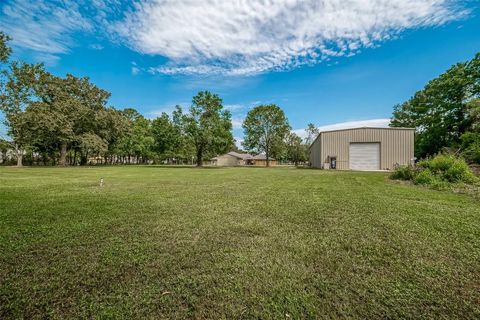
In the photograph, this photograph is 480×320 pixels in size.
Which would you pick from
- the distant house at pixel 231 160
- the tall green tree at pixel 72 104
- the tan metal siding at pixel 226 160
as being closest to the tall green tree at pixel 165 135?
the tall green tree at pixel 72 104

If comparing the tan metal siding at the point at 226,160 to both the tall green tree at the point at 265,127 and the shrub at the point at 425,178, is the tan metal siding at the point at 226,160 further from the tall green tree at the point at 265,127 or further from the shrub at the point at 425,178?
the shrub at the point at 425,178

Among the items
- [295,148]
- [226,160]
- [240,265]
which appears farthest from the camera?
[226,160]

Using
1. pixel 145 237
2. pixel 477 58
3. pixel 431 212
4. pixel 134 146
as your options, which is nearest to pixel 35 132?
pixel 134 146

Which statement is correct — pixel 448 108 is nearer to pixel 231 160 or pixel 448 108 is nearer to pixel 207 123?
Result: pixel 207 123

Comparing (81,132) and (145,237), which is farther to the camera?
(81,132)

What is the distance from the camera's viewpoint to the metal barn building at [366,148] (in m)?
24.1

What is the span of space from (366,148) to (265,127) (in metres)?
22.1

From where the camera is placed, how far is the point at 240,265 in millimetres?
2490

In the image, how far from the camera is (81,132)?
33156mm

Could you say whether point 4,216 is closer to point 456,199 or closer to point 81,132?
point 456,199

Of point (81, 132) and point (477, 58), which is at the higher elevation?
point (477, 58)

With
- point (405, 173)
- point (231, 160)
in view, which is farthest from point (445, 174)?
point (231, 160)

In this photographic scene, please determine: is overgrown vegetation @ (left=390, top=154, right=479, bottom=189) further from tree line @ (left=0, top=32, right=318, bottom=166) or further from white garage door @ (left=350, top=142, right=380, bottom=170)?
tree line @ (left=0, top=32, right=318, bottom=166)

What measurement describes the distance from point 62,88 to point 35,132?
25.6ft
